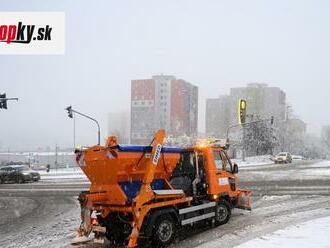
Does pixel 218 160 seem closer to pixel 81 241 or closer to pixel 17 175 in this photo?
pixel 81 241

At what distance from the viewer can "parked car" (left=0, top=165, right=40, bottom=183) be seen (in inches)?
1404

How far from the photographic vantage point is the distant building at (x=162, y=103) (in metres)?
133

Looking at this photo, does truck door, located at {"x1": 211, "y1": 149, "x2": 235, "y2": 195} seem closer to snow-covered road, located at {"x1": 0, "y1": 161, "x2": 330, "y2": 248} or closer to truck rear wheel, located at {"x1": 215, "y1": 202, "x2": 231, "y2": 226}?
truck rear wheel, located at {"x1": 215, "y1": 202, "x2": 231, "y2": 226}

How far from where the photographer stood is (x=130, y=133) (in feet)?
410

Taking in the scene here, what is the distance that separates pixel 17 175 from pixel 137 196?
1102 inches

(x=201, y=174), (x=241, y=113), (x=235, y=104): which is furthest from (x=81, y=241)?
(x=235, y=104)

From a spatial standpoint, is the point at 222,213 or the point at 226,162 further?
the point at 226,162

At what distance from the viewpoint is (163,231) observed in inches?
409

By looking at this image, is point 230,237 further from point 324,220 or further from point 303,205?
point 303,205

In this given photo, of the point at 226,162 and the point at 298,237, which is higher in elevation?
the point at 226,162

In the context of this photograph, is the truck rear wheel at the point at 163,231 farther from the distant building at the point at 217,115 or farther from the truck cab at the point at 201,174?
the distant building at the point at 217,115

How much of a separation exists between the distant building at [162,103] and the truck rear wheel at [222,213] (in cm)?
11656

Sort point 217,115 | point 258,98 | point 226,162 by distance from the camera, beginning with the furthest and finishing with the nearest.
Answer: point 217,115 → point 258,98 → point 226,162

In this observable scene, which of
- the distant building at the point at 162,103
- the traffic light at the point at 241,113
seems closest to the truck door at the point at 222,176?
the traffic light at the point at 241,113
